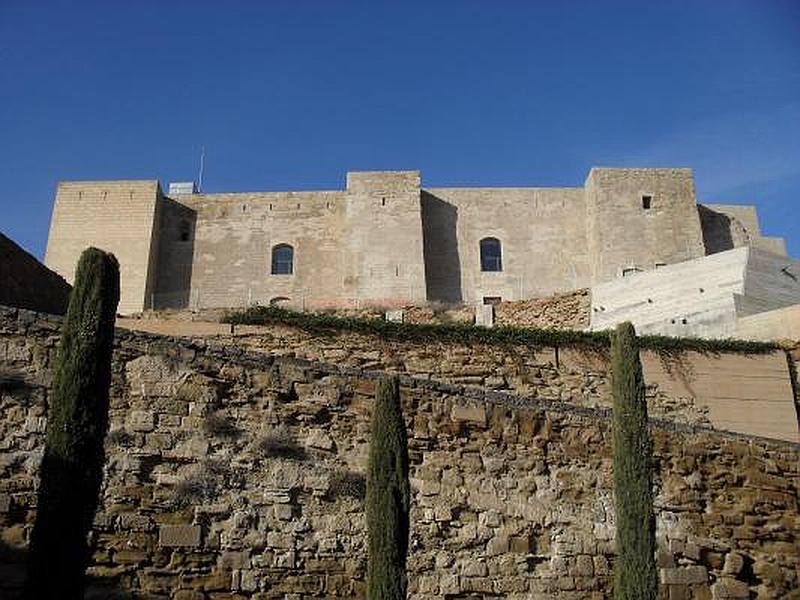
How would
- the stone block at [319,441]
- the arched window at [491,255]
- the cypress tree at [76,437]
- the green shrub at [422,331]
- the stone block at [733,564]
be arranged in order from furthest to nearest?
the arched window at [491,255] < the green shrub at [422,331] < the stone block at [733,564] < the stone block at [319,441] < the cypress tree at [76,437]

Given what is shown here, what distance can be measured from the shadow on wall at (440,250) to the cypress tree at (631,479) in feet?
102

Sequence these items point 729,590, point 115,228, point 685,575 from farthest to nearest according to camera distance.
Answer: point 115,228 < point 729,590 < point 685,575

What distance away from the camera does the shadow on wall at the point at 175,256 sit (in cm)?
4381

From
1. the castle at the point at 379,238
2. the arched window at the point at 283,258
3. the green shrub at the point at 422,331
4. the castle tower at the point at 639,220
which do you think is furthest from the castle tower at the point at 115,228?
the green shrub at the point at 422,331

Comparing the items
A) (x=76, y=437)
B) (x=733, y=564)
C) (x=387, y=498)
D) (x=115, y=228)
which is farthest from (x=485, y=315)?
(x=76, y=437)

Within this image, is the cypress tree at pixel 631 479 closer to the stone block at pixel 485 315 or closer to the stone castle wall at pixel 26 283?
the stone castle wall at pixel 26 283

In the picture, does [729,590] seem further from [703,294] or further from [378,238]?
[378,238]

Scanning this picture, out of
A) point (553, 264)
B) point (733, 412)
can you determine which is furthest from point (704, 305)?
point (553, 264)

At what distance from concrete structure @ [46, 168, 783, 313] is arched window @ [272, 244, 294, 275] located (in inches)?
1.9

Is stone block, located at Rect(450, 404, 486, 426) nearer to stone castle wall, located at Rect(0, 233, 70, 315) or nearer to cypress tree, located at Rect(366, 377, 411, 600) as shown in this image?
cypress tree, located at Rect(366, 377, 411, 600)

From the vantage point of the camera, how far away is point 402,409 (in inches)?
481

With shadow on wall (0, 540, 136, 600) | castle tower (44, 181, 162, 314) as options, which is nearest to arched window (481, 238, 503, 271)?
castle tower (44, 181, 162, 314)

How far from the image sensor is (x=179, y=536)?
10.6m

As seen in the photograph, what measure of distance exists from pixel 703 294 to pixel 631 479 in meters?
17.3
